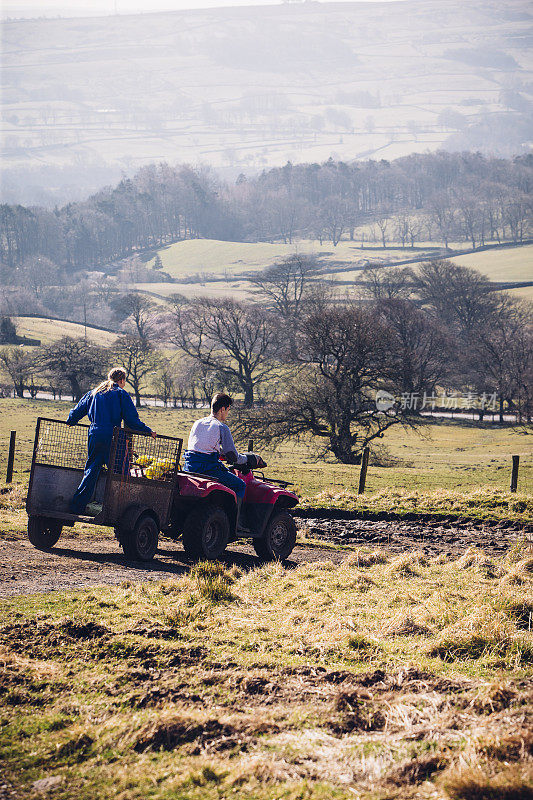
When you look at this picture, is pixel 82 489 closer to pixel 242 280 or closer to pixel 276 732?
pixel 276 732

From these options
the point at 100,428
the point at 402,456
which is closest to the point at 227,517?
the point at 100,428

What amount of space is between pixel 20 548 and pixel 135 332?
4372 inches

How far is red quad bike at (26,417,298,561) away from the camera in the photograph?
11320 mm

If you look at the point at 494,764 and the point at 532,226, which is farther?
the point at 532,226

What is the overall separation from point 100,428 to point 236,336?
214ft

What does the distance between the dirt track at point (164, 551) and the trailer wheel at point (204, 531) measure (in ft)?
0.91

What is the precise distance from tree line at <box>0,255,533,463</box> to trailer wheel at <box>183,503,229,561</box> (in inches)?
1085

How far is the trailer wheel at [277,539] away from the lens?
13336mm

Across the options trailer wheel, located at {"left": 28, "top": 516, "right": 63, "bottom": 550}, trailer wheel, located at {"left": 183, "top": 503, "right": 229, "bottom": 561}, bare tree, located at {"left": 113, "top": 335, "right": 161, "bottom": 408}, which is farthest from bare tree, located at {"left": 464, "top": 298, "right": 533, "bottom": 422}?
trailer wheel, located at {"left": 28, "top": 516, "right": 63, "bottom": 550}

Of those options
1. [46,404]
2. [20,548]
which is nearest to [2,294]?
[46,404]

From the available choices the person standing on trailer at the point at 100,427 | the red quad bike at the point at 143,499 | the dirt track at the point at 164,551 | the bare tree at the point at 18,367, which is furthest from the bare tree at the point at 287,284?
the person standing on trailer at the point at 100,427

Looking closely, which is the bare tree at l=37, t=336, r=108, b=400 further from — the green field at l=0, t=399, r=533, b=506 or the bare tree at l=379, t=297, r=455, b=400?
the bare tree at l=379, t=297, r=455, b=400

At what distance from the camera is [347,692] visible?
238 inches

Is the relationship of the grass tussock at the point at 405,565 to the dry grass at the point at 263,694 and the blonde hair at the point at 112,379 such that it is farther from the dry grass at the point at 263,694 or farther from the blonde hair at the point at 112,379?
the blonde hair at the point at 112,379
